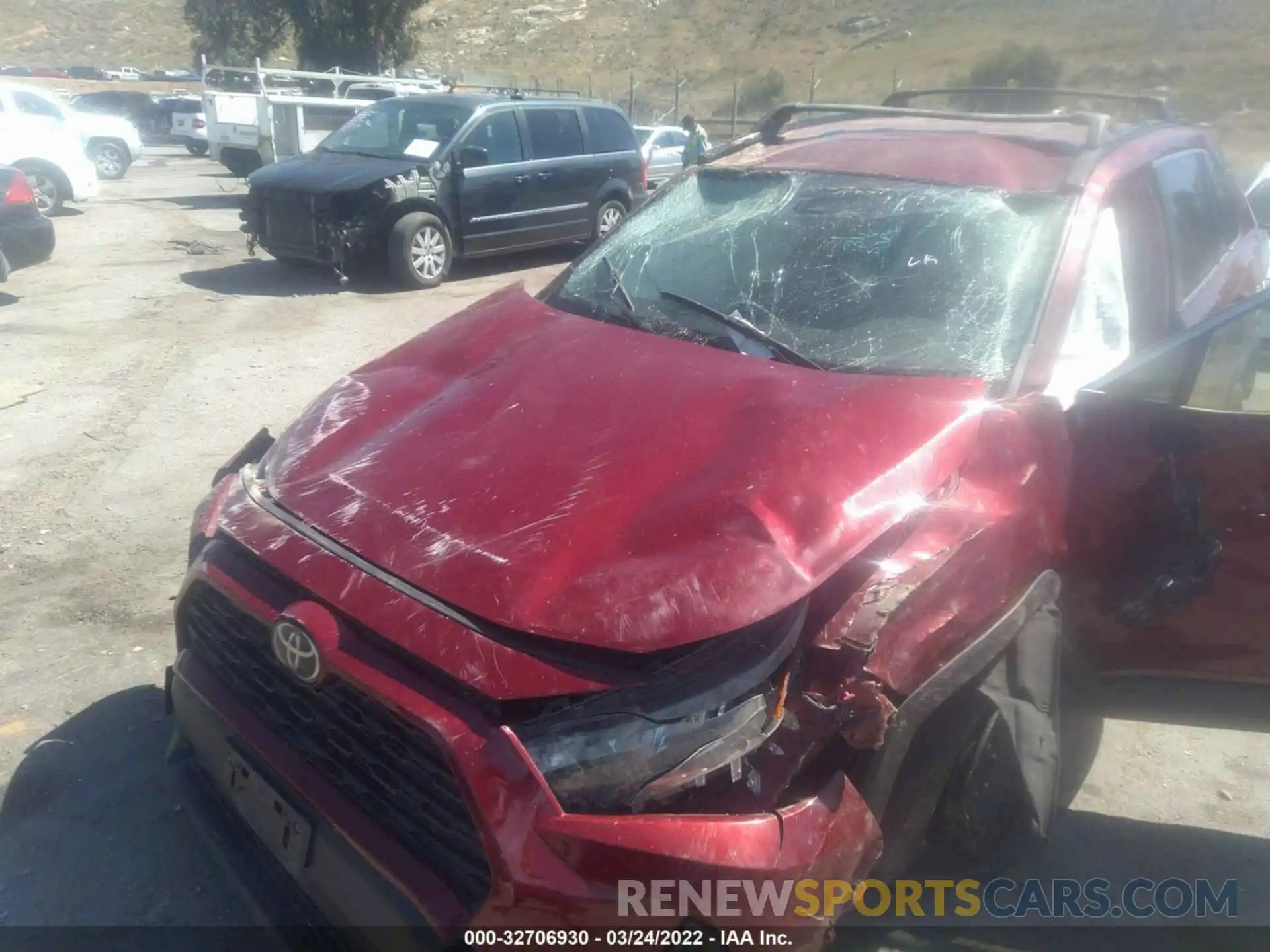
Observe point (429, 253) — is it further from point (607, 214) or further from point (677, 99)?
point (677, 99)

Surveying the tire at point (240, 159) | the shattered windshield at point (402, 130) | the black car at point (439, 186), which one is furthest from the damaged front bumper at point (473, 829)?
the tire at point (240, 159)

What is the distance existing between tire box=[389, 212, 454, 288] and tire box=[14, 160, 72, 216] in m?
6.28

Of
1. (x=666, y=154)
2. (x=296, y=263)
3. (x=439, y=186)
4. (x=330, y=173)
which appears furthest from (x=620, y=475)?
(x=666, y=154)

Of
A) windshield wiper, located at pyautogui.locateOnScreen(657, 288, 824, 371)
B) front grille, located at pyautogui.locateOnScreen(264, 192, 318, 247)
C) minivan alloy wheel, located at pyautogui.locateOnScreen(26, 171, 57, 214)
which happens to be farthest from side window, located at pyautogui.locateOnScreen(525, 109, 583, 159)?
windshield wiper, located at pyautogui.locateOnScreen(657, 288, 824, 371)

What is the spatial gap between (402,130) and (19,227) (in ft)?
12.1

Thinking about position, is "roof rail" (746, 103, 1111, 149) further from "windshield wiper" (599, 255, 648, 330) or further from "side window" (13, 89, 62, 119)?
"side window" (13, 89, 62, 119)

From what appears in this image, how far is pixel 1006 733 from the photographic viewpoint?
241 cm

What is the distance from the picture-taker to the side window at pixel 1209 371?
2.63 metres

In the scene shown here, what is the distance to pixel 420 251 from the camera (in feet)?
34.0

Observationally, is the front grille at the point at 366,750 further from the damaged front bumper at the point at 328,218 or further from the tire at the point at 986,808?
the damaged front bumper at the point at 328,218

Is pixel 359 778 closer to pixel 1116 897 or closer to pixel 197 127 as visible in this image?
pixel 1116 897

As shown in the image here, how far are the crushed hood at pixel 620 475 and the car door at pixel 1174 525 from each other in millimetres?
391

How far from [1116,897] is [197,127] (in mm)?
26575

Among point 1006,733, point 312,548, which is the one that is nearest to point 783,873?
point 1006,733
